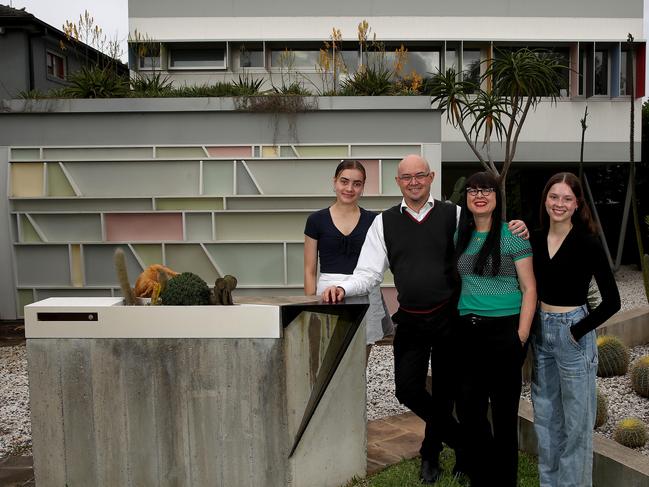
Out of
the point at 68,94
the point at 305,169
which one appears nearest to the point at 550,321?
the point at 305,169

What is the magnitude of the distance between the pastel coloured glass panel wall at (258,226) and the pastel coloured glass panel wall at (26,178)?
2.56 meters

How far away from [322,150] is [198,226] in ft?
6.66

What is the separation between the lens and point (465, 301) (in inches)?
128

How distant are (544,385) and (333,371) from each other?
43.9 inches

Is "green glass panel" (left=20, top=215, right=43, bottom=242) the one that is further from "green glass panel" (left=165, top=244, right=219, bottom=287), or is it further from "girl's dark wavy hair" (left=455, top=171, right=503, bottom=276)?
"girl's dark wavy hair" (left=455, top=171, right=503, bottom=276)

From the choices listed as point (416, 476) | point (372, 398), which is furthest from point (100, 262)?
point (416, 476)

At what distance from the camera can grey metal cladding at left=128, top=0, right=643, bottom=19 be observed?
45.2ft

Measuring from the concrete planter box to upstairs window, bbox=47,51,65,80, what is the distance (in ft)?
43.8

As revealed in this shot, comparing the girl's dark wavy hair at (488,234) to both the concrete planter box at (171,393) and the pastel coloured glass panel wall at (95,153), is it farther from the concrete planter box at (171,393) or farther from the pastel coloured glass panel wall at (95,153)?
the pastel coloured glass panel wall at (95,153)

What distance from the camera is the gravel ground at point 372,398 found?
4930 millimetres

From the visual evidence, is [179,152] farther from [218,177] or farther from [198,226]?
[198,226]

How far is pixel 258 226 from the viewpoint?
891 centimetres

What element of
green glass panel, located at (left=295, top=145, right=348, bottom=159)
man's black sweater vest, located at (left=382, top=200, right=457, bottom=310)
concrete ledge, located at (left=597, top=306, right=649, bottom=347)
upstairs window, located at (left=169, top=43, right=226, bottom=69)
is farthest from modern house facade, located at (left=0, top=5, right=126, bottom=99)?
man's black sweater vest, located at (left=382, top=200, right=457, bottom=310)

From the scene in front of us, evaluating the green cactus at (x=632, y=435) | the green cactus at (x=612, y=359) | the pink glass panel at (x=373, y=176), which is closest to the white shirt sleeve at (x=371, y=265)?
the green cactus at (x=632, y=435)
